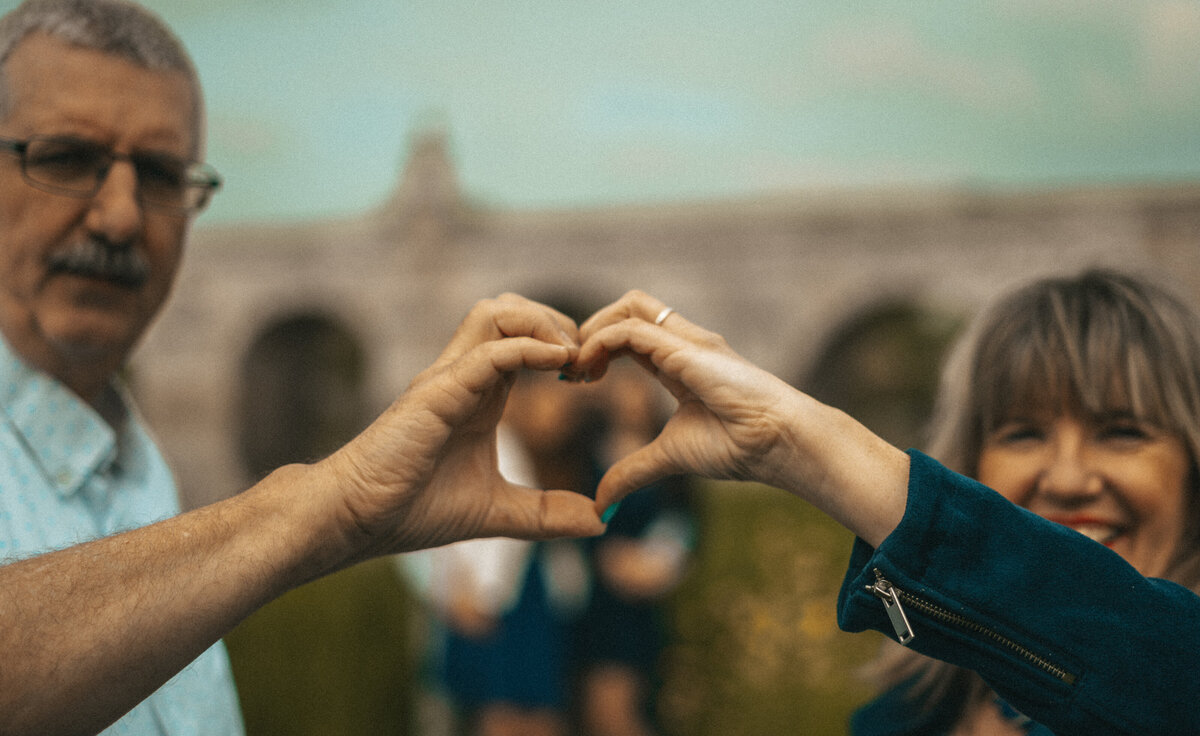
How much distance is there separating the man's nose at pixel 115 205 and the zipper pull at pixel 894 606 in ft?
5.57

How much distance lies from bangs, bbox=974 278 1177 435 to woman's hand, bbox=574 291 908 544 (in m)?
0.62

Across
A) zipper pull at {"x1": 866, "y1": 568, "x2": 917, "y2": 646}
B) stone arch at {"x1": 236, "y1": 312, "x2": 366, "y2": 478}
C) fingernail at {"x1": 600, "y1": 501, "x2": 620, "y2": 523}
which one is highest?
zipper pull at {"x1": 866, "y1": 568, "x2": 917, "y2": 646}

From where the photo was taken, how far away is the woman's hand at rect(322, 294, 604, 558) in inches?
55.4

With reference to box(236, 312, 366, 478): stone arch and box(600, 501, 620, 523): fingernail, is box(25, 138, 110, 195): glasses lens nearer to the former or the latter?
box(600, 501, 620, 523): fingernail

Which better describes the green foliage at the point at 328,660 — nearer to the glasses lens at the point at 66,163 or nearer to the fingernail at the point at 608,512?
the glasses lens at the point at 66,163

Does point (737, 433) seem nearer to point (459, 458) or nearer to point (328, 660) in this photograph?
point (459, 458)

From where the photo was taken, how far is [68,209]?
184 cm

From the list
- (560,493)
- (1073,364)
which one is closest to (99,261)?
(560,493)

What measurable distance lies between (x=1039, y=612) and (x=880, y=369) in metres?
18.3

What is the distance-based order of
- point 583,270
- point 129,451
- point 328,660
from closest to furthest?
1. point 129,451
2. point 328,660
3. point 583,270

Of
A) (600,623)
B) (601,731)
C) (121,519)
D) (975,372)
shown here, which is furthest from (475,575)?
(975,372)

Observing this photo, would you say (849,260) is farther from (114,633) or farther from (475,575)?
(114,633)

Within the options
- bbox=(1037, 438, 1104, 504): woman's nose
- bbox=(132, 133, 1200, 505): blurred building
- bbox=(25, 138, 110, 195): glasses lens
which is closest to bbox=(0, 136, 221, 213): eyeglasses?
bbox=(25, 138, 110, 195): glasses lens

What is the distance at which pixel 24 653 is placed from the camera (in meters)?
1.13
